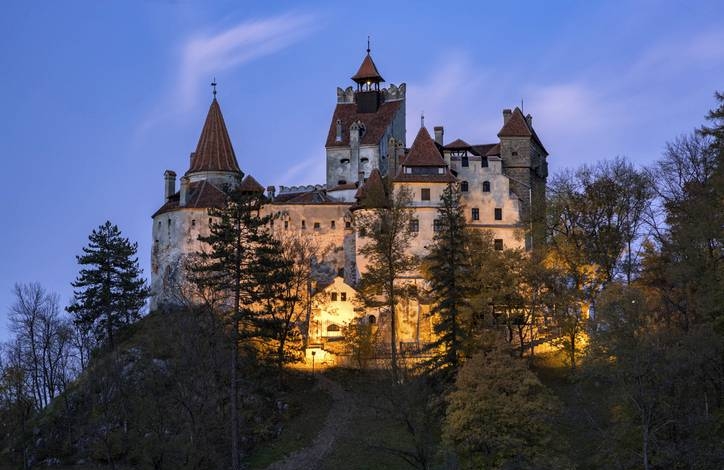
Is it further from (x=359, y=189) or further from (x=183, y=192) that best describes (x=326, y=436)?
(x=183, y=192)

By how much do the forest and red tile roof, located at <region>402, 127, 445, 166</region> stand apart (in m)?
3.31

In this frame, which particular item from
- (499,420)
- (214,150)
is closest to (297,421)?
(499,420)

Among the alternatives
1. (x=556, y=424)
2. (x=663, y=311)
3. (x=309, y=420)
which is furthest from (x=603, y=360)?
(x=309, y=420)

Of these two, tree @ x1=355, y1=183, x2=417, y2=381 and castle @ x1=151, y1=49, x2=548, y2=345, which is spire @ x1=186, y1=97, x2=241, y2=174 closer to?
castle @ x1=151, y1=49, x2=548, y2=345

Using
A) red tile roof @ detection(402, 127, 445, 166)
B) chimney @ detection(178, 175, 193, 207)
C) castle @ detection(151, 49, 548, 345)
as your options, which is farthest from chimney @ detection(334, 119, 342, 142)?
red tile roof @ detection(402, 127, 445, 166)

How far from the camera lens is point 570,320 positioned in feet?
194

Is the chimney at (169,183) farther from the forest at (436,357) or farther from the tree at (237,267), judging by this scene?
the tree at (237,267)

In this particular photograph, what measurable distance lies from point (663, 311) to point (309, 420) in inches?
761

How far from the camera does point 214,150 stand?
87.4m

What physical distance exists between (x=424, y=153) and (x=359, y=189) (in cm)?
708

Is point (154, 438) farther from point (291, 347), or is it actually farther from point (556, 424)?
point (556, 424)

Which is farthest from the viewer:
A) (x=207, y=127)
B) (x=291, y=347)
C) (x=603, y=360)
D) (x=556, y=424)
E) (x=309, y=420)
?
(x=207, y=127)

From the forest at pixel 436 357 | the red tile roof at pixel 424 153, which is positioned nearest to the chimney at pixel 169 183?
the forest at pixel 436 357

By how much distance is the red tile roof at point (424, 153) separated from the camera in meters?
73.5
